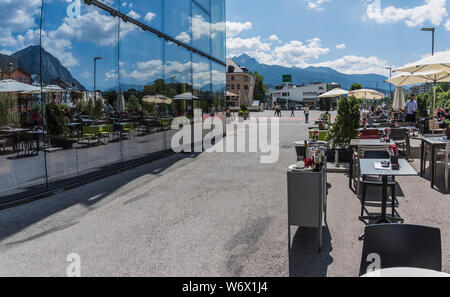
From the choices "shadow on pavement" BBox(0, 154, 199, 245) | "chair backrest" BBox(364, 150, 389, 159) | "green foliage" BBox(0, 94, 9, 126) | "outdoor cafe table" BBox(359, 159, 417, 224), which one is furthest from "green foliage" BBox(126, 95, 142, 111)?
"outdoor cafe table" BBox(359, 159, 417, 224)

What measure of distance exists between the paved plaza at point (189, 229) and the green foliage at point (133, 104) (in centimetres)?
285

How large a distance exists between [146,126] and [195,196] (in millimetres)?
5202

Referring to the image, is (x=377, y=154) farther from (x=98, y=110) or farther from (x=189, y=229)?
(x=98, y=110)

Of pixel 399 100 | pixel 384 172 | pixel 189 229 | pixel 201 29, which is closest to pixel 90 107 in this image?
pixel 189 229

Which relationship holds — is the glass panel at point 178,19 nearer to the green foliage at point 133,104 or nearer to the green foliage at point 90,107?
the green foliage at point 133,104

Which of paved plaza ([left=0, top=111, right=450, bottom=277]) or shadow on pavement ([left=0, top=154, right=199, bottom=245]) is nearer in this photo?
paved plaza ([left=0, top=111, right=450, bottom=277])

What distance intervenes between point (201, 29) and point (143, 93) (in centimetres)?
673

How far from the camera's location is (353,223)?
530 cm

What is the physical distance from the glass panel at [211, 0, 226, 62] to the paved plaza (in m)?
11.9

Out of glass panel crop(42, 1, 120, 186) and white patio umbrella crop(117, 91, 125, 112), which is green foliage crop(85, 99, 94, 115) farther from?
white patio umbrella crop(117, 91, 125, 112)

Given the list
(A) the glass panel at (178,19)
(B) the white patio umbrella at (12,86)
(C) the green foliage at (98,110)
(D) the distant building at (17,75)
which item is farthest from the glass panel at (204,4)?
(B) the white patio umbrella at (12,86)

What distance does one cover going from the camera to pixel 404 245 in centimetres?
249

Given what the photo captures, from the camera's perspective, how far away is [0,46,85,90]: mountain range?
22.3ft
